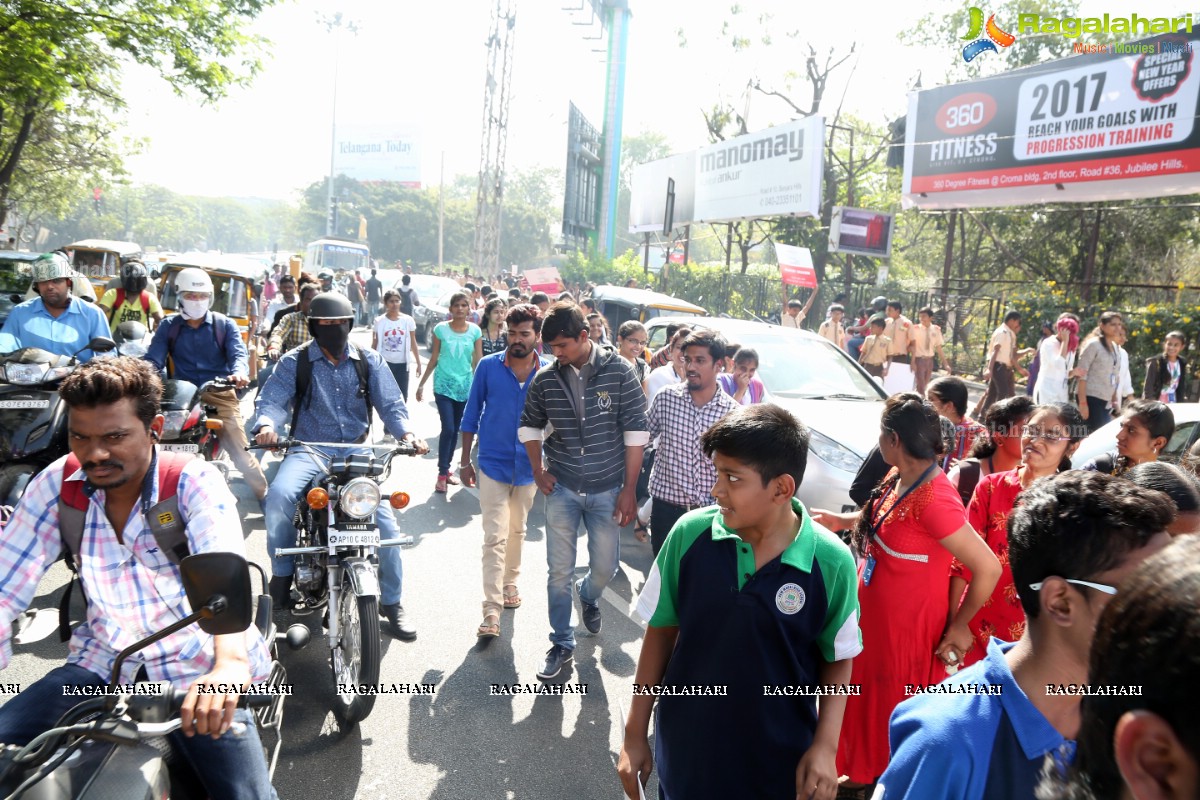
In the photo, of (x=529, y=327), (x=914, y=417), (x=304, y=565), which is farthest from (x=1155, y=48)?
(x=304, y=565)

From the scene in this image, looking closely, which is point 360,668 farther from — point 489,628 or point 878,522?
point 878,522

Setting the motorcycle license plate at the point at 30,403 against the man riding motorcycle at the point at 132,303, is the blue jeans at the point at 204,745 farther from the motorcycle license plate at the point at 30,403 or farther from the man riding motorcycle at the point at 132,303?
the man riding motorcycle at the point at 132,303

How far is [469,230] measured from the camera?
73.7m

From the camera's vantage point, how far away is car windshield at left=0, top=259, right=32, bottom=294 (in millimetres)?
11859

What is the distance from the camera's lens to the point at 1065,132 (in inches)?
576

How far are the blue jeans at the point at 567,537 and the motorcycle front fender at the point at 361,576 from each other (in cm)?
95

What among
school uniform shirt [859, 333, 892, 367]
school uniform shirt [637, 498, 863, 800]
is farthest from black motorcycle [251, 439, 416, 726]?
school uniform shirt [859, 333, 892, 367]

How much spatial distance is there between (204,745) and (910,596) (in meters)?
2.12

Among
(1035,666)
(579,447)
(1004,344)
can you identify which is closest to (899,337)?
(1004,344)

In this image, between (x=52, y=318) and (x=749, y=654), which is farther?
(x=52, y=318)

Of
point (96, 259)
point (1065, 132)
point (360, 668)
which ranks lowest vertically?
point (360, 668)

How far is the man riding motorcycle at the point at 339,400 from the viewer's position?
4.57 m

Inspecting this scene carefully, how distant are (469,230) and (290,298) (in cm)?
6343

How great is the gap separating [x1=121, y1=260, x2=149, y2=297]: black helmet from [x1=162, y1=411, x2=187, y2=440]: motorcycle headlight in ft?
10.0
